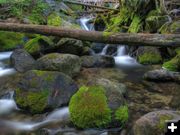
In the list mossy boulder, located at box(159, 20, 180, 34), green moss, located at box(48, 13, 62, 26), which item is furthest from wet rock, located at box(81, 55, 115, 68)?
green moss, located at box(48, 13, 62, 26)

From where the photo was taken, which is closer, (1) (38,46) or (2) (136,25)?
(1) (38,46)

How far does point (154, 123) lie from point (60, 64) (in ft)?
13.0

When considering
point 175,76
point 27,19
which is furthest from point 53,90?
point 27,19

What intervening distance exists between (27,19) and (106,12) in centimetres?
414

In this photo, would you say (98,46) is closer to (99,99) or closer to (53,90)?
(53,90)

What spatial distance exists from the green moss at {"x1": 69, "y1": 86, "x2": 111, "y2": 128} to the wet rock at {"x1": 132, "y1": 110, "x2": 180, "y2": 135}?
67 cm

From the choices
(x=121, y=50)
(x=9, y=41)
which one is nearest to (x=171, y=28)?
(x=121, y=50)

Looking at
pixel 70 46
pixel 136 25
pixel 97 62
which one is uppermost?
pixel 136 25

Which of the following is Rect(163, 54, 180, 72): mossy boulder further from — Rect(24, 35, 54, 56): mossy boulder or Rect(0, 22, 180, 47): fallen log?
Rect(24, 35, 54, 56): mossy boulder

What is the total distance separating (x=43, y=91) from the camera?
19.0 ft

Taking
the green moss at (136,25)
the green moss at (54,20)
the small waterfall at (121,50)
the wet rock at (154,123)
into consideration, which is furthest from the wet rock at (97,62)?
the wet rock at (154,123)

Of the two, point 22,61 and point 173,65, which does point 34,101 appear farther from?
point 173,65

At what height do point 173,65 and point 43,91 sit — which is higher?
point 43,91

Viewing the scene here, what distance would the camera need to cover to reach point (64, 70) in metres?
7.75
